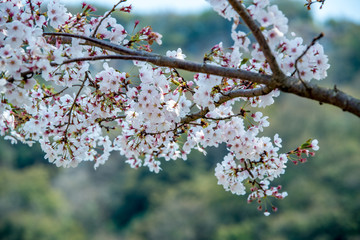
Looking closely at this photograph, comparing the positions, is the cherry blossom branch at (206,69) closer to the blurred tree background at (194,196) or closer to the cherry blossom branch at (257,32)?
the cherry blossom branch at (257,32)

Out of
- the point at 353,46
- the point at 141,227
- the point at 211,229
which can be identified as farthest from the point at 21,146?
the point at 353,46

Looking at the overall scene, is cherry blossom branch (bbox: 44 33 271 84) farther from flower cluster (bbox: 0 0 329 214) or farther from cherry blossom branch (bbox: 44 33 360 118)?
flower cluster (bbox: 0 0 329 214)

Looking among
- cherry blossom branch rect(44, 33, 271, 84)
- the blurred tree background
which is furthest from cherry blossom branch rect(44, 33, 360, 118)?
the blurred tree background

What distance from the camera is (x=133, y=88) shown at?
2.44 meters

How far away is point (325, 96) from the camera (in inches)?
71.5

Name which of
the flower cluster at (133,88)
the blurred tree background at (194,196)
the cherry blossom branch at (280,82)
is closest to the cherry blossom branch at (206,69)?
the cherry blossom branch at (280,82)

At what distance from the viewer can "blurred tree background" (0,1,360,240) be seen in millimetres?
22656

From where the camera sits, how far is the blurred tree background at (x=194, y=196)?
22656 millimetres

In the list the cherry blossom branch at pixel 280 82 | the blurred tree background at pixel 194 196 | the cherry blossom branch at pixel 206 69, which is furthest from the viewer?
the blurred tree background at pixel 194 196

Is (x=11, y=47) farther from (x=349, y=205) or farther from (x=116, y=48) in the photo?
(x=349, y=205)

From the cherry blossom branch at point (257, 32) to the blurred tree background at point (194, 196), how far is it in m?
19.9

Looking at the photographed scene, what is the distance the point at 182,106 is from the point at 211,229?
22.6 meters

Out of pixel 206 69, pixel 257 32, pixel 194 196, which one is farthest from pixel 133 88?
pixel 194 196

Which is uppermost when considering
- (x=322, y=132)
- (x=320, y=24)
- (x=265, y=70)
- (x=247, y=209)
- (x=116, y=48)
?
(x=320, y=24)
